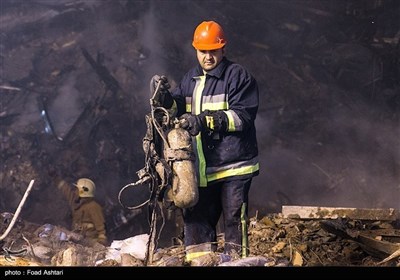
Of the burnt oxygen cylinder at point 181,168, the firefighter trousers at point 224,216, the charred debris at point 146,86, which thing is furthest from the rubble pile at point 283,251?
the charred debris at point 146,86

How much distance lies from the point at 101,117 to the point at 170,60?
1854mm

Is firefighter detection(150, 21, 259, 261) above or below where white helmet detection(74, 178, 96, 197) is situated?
above

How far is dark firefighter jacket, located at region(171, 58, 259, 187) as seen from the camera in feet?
19.3

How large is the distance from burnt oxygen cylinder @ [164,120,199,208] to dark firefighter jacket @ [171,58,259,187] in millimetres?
353

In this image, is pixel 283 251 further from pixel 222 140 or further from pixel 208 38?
pixel 208 38

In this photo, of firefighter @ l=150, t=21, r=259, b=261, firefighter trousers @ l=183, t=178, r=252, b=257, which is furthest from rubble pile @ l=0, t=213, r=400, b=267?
firefighter @ l=150, t=21, r=259, b=261

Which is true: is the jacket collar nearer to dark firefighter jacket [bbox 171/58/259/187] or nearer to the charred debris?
dark firefighter jacket [bbox 171/58/259/187]

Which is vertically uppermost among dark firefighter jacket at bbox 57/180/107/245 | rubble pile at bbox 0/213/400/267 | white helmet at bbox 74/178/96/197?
rubble pile at bbox 0/213/400/267

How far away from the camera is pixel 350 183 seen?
11680 mm

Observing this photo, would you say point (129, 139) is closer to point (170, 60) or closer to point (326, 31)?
point (170, 60)

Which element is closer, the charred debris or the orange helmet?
the orange helmet

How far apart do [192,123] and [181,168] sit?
41 centimetres

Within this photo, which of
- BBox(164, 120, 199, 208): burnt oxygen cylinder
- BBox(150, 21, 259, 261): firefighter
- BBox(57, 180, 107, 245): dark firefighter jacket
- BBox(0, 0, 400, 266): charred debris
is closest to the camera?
BBox(164, 120, 199, 208): burnt oxygen cylinder
